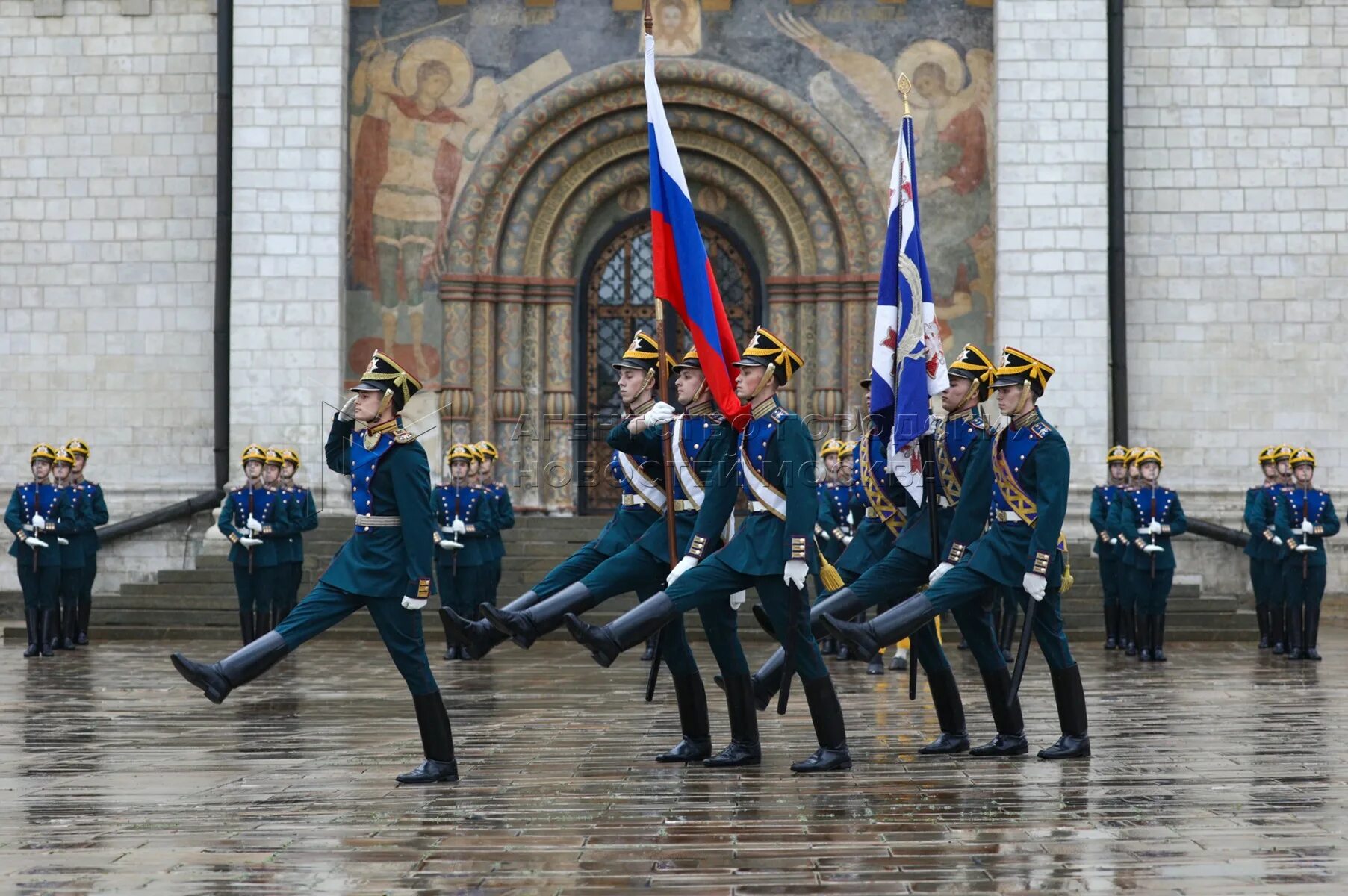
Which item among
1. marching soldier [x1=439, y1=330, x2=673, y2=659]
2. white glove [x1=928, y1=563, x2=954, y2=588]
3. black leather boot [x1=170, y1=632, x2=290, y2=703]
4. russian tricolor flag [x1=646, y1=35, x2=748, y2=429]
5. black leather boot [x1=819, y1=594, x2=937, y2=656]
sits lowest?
black leather boot [x1=170, y1=632, x2=290, y2=703]

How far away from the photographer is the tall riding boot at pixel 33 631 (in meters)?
15.4

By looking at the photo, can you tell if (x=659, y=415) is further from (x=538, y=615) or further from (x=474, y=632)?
(x=474, y=632)

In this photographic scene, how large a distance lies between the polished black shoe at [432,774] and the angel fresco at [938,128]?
41.7 feet

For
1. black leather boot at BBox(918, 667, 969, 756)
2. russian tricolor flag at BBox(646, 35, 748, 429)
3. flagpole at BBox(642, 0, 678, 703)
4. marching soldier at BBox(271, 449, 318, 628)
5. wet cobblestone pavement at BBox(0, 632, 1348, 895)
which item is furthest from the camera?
marching soldier at BBox(271, 449, 318, 628)

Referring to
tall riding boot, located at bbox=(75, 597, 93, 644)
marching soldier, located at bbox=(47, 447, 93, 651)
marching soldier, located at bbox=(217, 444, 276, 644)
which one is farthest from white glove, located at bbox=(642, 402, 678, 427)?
tall riding boot, located at bbox=(75, 597, 93, 644)

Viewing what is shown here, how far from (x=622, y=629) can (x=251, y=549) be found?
8.66 metres

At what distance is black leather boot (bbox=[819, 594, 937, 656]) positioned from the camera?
7746 mm

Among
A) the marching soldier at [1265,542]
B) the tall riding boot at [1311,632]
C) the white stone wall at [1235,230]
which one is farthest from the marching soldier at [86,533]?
the white stone wall at [1235,230]

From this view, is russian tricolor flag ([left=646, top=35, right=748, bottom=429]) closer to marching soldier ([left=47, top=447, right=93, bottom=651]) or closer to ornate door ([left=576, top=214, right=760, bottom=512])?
marching soldier ([left=47, top=447, right=93, bottom=651])

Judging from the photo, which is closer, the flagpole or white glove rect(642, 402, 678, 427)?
white glove rect(642, 402, 678, 427)

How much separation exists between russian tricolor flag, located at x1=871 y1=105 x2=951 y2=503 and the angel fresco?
932 cm

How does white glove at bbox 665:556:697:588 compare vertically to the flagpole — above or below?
below

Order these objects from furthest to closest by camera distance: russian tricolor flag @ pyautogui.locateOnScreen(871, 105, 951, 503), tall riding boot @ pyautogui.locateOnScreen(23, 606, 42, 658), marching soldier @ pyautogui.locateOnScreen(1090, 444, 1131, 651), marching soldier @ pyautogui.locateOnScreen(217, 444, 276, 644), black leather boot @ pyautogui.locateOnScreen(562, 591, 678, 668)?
marching soldier @ pyautogui.locateOnScreen(1090, 444, 1131, 651), marching soldier @ pyautogui.locateOnScreen(217, 444, 276, 644), tall riding boot @ pyautogui.locateOnScreen(23, 606, 42, 658), russian tricolor flag @ pyautogui.locateOnScreen(871, 105, 951, 503), black leather boot @ pyautogui.locateOnScreen(562, 591, 678, 668)

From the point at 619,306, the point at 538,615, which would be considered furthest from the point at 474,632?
the point at 619,306
